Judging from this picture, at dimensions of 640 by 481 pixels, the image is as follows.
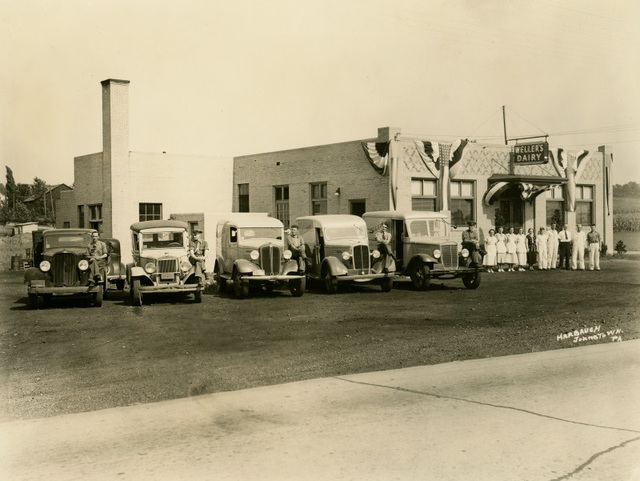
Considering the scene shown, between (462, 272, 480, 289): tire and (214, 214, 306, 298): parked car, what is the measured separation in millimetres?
4952

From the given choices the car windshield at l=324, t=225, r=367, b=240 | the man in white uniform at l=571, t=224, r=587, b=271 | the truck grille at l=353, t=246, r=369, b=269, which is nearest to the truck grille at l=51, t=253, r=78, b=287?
the car windshield at l=324, t=225, r=367, b=240

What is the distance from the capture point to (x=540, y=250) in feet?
83.8

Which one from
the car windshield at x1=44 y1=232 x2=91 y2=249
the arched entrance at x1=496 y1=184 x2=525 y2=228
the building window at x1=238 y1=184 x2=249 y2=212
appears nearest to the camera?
the car windshield at x1=44 y1=232 x2=91 y2=249

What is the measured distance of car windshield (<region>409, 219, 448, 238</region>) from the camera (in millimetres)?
19781

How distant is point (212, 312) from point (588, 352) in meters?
7.62

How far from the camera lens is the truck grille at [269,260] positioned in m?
17.3

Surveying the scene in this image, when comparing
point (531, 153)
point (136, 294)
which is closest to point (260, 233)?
point (136, 294)

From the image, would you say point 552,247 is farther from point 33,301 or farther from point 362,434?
point 362,434

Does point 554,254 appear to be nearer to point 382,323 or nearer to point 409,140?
point 409,140

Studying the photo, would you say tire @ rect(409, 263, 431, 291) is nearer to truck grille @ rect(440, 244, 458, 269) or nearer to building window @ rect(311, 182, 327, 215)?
truck grille @ rect(440, 244, 458, 269)

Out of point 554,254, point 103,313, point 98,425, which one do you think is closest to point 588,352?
point 98,425

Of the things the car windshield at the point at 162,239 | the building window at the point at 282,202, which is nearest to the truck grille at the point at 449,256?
the car windshield at the point at 162,239

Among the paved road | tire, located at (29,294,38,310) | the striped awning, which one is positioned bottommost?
the paved road

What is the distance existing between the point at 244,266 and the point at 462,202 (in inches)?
532
